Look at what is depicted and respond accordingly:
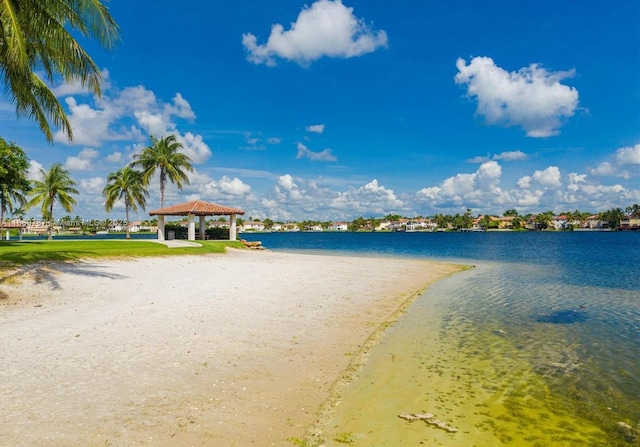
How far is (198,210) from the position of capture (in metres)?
39.5

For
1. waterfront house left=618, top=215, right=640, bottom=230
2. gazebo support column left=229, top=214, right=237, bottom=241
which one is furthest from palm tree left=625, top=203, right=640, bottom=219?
gazebo support column left=229, top=214, right=237, bottom=241

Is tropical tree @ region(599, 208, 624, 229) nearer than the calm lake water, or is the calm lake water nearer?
the calm lake water

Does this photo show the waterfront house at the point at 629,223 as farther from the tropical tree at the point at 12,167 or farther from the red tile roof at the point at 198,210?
the tropical tree at the point at 12,167

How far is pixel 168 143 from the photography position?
4812 centimetres

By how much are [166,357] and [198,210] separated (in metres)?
33.4

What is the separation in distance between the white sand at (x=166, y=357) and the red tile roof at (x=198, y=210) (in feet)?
76.6

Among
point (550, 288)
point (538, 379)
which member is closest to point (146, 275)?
point (538, 379)

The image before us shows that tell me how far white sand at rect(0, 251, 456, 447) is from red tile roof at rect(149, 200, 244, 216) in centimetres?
2335

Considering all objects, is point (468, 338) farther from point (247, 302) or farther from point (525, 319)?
point (247, 302)

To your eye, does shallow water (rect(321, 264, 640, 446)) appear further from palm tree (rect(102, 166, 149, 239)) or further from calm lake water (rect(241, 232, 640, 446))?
palm tree (rect(102, 166, 149, 239))

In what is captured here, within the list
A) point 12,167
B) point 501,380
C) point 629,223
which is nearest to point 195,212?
point 12,167

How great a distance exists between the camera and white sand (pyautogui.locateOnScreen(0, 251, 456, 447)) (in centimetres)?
512

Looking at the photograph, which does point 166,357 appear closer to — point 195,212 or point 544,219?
point 195,212

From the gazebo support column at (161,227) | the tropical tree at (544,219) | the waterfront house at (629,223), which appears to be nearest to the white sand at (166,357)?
the gazebo support column at (161,227)
